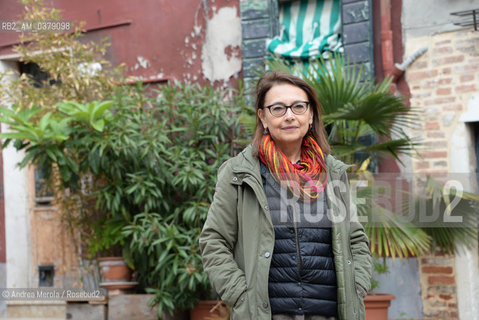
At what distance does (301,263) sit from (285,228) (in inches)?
6.2

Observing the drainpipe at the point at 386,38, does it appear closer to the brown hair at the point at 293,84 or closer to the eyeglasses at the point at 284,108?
the brown hair at the point at 293,84

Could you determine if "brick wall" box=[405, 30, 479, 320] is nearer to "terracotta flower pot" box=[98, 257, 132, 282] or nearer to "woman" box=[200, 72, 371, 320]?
"terracotta flower pot" box=[98, 257, 132, 282]

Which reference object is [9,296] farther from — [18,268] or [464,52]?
[464,52]

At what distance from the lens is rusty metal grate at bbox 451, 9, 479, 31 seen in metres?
5.64

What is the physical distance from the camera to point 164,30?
740 centimetres

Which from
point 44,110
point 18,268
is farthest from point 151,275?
point 18,268

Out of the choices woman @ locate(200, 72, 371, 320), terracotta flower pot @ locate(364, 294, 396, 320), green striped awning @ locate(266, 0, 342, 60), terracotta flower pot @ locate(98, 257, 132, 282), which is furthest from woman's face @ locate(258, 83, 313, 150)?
terracotta flower pot @ locate(98, 257, 132, 282)

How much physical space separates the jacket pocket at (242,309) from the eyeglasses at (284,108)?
0.79 metres

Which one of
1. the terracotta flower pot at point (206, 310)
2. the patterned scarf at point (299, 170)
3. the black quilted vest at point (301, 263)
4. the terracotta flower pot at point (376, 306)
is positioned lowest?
the terracotta flower pot at point (206, 310)

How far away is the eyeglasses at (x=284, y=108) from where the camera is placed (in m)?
2.72

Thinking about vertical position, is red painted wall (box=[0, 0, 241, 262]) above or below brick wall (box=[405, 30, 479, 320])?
above

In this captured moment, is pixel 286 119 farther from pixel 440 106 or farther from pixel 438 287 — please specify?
pixel 438 287

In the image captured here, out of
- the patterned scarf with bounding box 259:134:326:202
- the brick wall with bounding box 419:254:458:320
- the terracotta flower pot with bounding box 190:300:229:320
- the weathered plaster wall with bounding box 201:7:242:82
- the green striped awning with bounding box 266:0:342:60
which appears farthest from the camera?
the weathered plaster wall with bounding box 201:7:242:82

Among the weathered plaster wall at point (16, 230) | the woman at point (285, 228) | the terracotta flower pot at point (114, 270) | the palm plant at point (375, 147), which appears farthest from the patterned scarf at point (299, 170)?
the weathered plaster wall at point (16, 230)
